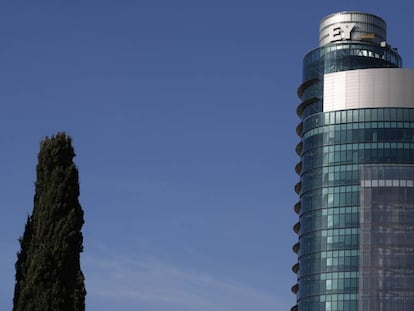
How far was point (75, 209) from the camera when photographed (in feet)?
243

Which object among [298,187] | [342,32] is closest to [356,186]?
[298,187]

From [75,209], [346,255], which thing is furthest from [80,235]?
[346,255]

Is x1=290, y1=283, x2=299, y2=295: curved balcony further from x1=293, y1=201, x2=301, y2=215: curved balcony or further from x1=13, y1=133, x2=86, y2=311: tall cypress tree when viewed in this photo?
x1=13, y1=133, x2=86, y2=311: tall cypress tree

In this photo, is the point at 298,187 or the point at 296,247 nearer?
the point at 296,247

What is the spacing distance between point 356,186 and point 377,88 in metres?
16.0

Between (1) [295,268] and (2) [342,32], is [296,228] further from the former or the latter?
(2) [342,32]

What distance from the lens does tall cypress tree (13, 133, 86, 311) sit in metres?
71.8

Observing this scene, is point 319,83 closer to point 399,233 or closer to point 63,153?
point 399,233

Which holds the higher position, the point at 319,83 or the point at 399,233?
the point at 319,83

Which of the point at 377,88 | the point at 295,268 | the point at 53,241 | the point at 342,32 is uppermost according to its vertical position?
the point at 342,32

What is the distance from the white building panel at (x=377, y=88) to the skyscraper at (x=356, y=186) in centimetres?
16

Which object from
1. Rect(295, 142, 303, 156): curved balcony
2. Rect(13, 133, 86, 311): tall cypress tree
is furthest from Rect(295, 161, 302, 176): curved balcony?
Rect(13, 133, 86, 311): tall cypress tree

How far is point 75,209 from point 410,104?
4471 inches

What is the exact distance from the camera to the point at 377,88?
18125 centimetres
